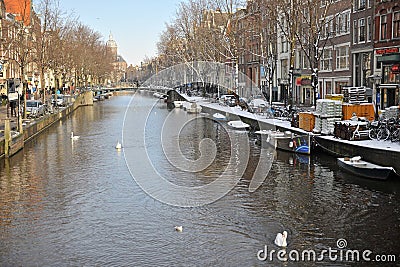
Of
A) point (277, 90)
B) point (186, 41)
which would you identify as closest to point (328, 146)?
point (277, 90)

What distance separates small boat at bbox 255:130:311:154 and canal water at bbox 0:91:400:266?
1.12 m

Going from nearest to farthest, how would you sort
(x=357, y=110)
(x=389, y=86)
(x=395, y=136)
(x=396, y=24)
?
(x=395, y=136) < (x=357, y=110) < (x=396, y=24) < (x=389, y=86)

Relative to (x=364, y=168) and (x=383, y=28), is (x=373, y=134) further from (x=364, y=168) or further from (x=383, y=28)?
(x=383, y=28)

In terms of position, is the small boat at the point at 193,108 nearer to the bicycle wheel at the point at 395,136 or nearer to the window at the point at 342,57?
the window at the point at 342,57

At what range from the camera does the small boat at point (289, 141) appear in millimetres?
32875

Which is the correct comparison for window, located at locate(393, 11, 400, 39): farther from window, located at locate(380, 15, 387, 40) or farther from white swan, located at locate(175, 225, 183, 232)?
white swan, located at locate(175, 225, 183, 232)

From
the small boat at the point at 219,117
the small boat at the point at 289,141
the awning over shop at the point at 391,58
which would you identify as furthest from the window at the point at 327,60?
the small boat at the point at 289,141

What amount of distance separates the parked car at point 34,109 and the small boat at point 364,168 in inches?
1204

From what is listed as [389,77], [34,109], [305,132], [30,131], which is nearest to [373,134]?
[305,132]

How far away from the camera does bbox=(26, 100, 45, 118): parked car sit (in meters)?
49.6

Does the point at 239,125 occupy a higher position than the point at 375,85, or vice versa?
the point at 375,85

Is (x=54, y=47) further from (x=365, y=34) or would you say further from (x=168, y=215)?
(x=168, y=215)

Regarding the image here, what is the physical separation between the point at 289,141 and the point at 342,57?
2560 cm

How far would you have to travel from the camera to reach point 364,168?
25641mm
